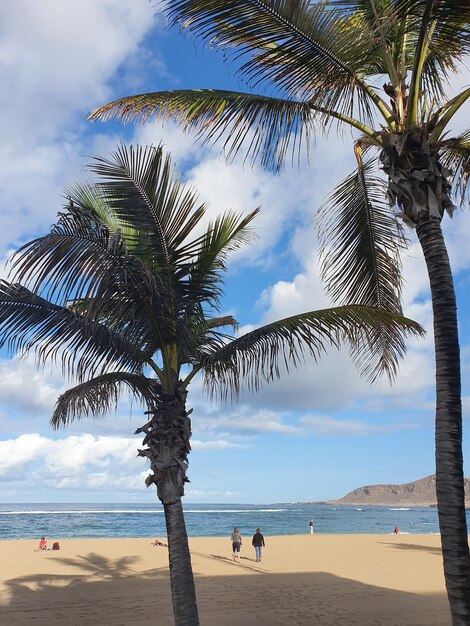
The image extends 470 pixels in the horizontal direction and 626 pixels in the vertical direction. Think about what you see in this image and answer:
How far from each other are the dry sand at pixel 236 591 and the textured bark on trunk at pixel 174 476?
3697 millimetres

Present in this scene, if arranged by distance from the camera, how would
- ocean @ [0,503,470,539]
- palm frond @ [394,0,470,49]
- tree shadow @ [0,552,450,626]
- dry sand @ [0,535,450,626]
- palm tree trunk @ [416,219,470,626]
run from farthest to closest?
ocean @ [0,503,470,539]
dry sand @ [0,535,450,626]
tree shadow @ [0,552,450,626]
palm frond @ [394,0,470,49]
palm tree trunk @ [416,219,470,626]

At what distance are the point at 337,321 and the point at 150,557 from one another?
1785 centimetres

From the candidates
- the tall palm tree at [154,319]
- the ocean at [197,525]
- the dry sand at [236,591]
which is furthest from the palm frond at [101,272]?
the ocean at [197,525]

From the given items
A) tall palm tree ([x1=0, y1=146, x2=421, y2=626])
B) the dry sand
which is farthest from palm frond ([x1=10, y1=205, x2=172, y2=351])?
the dry sand

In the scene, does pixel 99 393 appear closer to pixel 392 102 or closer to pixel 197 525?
pixel 392 102

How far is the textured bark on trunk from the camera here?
745 centimetres

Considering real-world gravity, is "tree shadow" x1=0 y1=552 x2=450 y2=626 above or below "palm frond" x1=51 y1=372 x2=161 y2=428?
below

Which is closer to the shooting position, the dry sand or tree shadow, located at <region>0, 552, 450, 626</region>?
tree shadow, located at <region>0, 552, 450, 626</region>

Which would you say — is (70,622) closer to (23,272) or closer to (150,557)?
(23,272)

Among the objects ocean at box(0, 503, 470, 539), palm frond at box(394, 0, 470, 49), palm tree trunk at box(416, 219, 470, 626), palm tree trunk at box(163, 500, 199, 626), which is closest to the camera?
palm tree trunk at box(416, 219, 470, 626)

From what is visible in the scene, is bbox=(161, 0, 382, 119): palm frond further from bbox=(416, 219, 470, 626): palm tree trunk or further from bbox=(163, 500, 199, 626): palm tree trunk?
bbox=(163, 500, 199, 626): palm tree trunk

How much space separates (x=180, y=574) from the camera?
7.46 meters

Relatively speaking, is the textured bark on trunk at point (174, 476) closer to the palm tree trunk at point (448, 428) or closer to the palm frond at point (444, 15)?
the palm tree trunk at point (448, 428)

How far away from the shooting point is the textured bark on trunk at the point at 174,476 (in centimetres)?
745
